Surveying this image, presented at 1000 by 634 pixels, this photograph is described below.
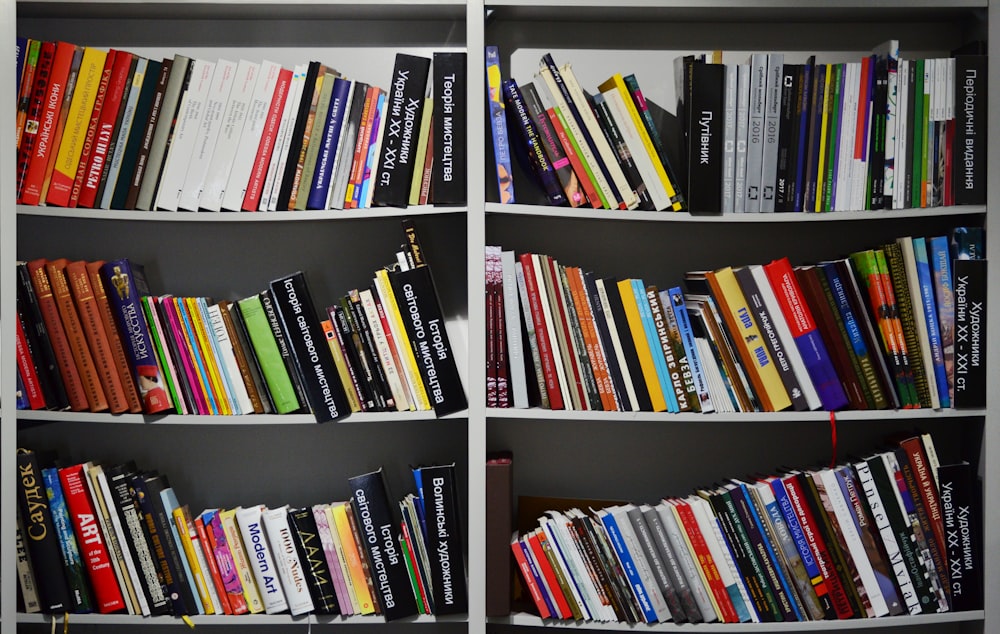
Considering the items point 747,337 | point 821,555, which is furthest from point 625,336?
point 821,555

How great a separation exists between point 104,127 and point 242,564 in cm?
96

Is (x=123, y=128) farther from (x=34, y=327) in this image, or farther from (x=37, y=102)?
(x=34, y=327)

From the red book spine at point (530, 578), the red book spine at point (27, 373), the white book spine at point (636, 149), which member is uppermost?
the white book spine at point (636, 149)

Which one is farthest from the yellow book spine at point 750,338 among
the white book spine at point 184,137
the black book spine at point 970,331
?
the white book spine at point 184,137

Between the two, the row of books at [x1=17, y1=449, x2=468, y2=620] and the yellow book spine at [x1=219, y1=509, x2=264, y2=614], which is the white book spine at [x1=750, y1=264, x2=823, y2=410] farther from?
the yellow book spine at [x1=219, y1=509, x2=264, y2=614]

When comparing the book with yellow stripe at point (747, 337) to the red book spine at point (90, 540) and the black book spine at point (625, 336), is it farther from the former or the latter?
the red book spine at point (90, 540)

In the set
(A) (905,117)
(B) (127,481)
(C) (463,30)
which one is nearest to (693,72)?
(A) (905,117)

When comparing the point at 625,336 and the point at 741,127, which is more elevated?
the point at 741,127

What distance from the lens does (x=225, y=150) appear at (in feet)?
5.09

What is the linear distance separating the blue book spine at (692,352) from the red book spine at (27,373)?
4.35 feet

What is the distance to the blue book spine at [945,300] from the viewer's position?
60.0 inches

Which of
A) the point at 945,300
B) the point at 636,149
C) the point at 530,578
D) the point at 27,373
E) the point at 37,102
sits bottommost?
the point at 530,578

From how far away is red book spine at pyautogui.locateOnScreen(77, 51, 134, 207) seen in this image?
5.06 ft

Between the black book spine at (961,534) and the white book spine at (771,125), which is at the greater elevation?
the white book spine at (771,125)
